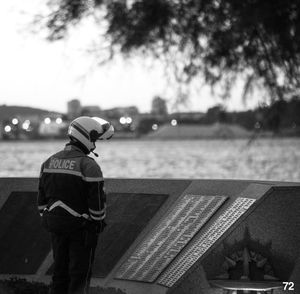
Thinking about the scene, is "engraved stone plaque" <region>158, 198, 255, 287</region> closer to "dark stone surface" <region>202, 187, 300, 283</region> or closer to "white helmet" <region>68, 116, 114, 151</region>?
"dark stone surface" <region>202, 187, 300, 283</region>

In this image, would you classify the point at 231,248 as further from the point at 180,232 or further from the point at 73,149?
the point at 73,149

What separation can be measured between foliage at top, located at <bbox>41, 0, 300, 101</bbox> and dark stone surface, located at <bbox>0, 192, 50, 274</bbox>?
2.11 m

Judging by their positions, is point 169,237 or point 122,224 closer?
point 169,237

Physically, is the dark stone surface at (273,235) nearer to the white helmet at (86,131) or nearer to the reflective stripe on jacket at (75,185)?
the reflective stripe on jacket at (75,185)

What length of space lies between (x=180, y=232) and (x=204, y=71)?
2.59m

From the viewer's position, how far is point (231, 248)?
24.8 feet

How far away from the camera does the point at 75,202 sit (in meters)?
6.98

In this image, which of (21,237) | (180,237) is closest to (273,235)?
(180,237)

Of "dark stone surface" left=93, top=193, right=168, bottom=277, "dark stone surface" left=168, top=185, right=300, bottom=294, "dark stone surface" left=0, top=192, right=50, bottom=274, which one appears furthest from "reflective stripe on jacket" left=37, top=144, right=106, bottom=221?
"dark stone surface" left=0, top=192, right=50, bottom=274

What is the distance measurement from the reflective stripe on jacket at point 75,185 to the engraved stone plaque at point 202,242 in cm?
102

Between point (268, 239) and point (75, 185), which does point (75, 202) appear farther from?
point (268, 239)

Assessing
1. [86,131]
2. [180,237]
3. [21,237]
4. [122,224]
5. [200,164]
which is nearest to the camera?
[86,131]

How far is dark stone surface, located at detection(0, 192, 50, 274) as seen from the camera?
883 centimetres

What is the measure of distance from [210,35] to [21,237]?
2.92 meters
